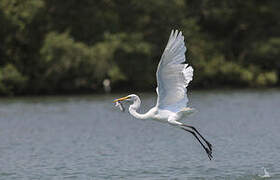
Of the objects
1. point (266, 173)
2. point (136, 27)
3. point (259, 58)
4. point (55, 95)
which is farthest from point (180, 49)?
point (259, 58)

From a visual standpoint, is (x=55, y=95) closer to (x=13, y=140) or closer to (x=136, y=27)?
(x=136, y=27)

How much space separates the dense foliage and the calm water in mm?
5341

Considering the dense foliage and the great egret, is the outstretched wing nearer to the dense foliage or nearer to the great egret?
the great egret

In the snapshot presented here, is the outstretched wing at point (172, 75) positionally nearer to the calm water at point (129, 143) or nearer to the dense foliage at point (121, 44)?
the calm water at point (129, 143)

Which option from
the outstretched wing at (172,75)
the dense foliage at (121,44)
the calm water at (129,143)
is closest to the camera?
the outstretched wing at (172,75)

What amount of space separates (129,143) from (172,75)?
5.22 m

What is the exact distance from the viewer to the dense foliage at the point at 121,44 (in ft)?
102

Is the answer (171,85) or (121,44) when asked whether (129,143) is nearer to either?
(171,85)

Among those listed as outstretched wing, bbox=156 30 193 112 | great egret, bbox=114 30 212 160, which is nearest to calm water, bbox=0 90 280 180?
great egret, bbox=114 30 212 160

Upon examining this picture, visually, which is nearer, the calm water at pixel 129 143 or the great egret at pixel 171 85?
the great egret at pixel 171 85

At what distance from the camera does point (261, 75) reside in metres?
35.6

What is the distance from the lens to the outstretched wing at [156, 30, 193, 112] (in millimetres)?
10359

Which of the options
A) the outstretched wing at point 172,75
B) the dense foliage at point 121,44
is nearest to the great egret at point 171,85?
the outstretched wing at point 172,75

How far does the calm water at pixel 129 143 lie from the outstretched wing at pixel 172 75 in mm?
1364
